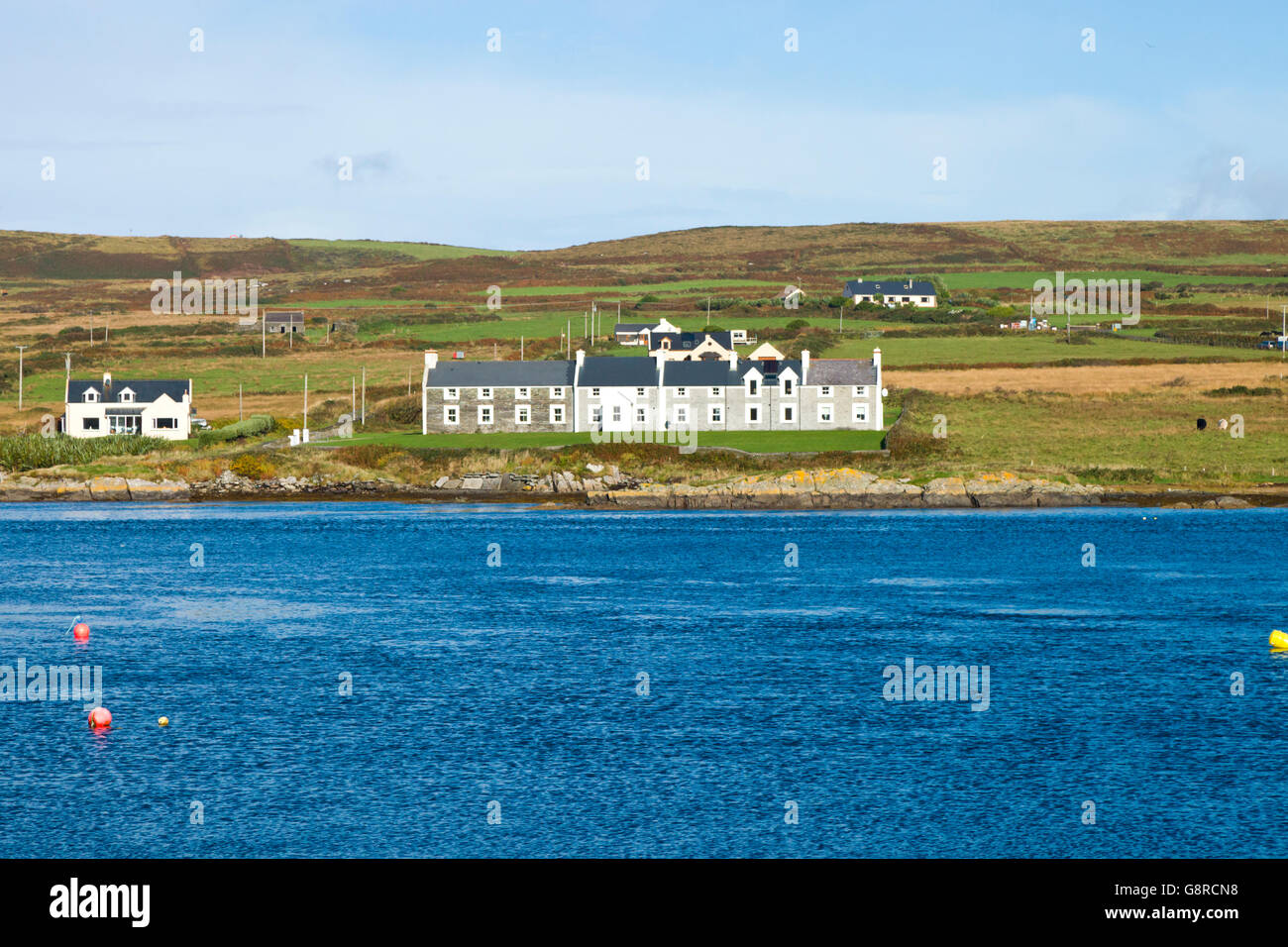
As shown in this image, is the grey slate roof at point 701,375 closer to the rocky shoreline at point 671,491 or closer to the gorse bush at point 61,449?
the rocky shoreline at point 671,491

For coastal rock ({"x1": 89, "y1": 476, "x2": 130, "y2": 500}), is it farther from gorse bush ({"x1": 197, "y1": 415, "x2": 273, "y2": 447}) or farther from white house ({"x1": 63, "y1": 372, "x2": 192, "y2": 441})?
white house ({"x1": 63, "y1": 372, "x2": 192, "y2": 441})

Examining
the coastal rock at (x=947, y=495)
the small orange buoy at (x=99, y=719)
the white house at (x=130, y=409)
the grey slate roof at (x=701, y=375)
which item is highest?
the grey slate roof at (x=701, y=375)

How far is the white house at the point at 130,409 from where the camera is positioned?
124m

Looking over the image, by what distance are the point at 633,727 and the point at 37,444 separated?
98428 mm

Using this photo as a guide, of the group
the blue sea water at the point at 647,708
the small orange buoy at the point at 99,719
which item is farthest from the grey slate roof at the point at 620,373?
the small orange buoy at the point at 99,719

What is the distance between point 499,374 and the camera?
398ft

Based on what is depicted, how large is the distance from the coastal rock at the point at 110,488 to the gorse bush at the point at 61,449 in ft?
28.1

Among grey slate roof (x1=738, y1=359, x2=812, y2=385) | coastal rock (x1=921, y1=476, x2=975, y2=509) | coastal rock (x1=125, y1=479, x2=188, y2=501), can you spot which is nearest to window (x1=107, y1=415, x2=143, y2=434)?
coastal rock (x1=125, y1=479, x2=188, y2=501)

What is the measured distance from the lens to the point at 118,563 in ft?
217

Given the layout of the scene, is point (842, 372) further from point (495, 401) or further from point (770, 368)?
point (495, 401)

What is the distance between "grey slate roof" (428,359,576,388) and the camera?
121 m

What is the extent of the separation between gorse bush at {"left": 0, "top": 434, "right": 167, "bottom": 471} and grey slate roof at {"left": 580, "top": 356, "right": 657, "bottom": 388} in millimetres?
37247

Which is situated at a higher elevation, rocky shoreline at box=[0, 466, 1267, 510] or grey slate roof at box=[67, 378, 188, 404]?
grey slate roof at box=[67, 378, 188, 404]
